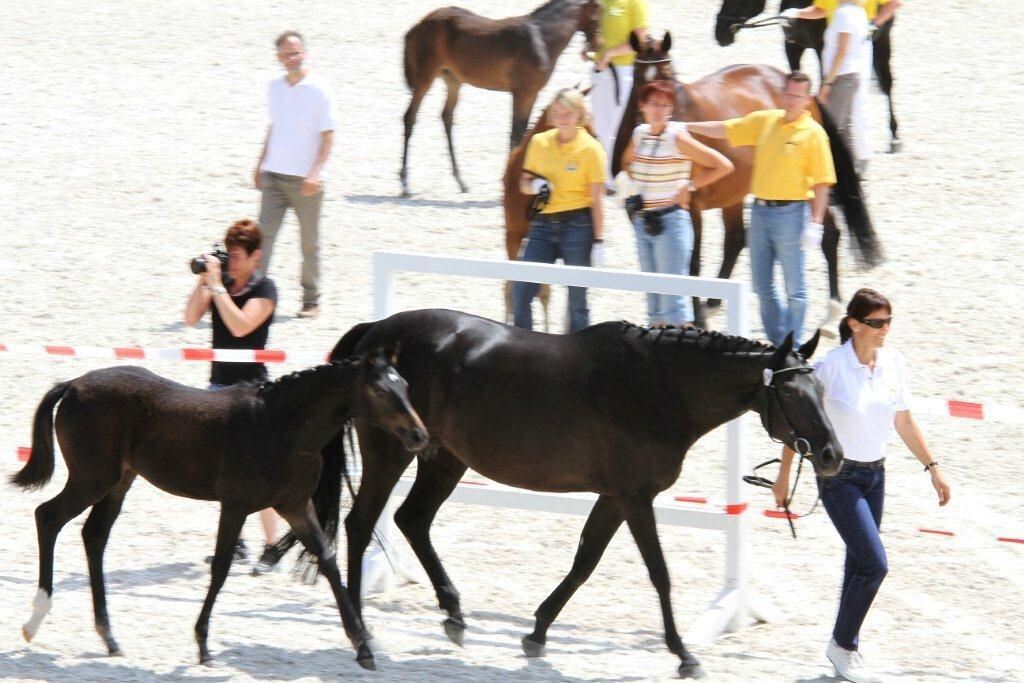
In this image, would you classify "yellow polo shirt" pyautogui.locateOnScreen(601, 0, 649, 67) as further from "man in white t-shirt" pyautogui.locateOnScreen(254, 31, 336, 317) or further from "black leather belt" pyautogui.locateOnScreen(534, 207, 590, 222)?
"black leather belt" pyautogui.locateOnScreen(534, 207, 590, 222)

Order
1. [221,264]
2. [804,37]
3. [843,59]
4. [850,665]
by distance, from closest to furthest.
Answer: [850,665] < [221,264] < [843,59] < [804,37]

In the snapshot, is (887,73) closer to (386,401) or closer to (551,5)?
(551,5)

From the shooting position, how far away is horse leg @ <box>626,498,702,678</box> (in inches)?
243

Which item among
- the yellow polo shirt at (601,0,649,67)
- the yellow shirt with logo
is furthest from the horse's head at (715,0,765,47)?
the yellow shirt with logo

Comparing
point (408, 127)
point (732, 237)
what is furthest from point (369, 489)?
point (408, 127)

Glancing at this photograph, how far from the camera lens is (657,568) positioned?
6.18 metres

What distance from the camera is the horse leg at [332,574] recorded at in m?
6.07

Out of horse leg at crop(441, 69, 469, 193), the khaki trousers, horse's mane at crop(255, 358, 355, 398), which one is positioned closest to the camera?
horse's mane at crop(255, 358, 355, 398)

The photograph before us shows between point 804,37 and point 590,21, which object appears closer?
point 590,21

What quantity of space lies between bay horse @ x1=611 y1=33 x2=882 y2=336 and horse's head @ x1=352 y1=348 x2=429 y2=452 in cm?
507

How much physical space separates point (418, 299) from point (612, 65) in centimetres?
283

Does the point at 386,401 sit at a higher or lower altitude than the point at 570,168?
lower

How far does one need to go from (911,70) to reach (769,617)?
11.6 meters

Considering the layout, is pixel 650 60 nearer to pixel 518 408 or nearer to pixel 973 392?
pixel 973 392
